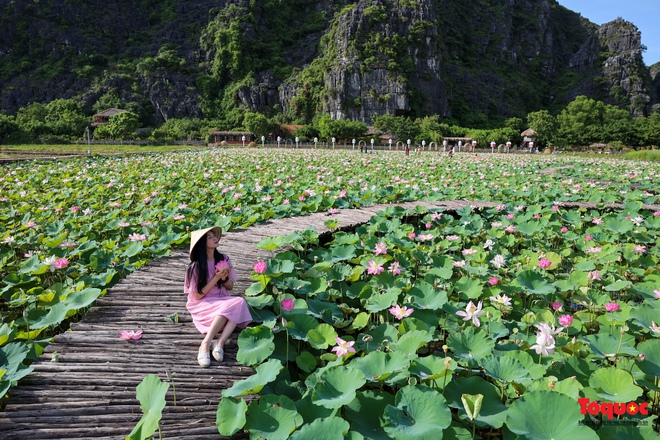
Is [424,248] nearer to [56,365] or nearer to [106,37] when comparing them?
[56,365]

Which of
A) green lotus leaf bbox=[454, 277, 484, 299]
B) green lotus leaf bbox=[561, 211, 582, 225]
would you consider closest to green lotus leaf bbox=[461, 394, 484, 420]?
green lotus leaf bbox=[454, 277, 484, 299]

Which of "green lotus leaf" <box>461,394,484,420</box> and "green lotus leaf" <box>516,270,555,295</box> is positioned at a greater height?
"green lotus leaf" <box>516,270,555,295</box>

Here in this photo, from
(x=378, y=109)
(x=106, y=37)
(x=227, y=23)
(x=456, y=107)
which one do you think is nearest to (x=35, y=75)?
(x=106, y=37)

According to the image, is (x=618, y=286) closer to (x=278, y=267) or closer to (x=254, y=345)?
(x=278, y=267)

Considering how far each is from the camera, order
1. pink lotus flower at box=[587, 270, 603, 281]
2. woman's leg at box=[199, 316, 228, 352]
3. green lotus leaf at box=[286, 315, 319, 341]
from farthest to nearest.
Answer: pink lotus flower at box=[587, 270, 603, 281] → green lotus leaf at box=[286, 315, 319, 341] → woman's leg at box=[199, 316, 228, 352]

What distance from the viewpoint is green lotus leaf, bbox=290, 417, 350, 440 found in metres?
1.37

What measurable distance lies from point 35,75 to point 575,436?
104 m

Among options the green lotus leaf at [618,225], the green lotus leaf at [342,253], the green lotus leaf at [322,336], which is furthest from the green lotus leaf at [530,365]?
the green lotus leaf at [618,225]

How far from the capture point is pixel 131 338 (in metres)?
2.22

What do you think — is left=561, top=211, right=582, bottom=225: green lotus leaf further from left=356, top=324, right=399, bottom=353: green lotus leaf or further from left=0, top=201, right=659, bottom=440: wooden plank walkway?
left=0, top=201, right=659, bottom=440: wooden plank walkway

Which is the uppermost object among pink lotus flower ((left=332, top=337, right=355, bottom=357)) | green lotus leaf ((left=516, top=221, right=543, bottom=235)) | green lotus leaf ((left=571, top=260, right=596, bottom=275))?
green lotus leaf ((left=516, top=221, right=543, bottom=235))

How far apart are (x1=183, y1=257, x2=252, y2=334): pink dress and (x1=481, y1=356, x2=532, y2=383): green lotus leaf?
4.27ft

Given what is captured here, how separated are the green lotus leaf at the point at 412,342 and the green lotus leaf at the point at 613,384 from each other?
2.31 ft

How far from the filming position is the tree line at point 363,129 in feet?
153
